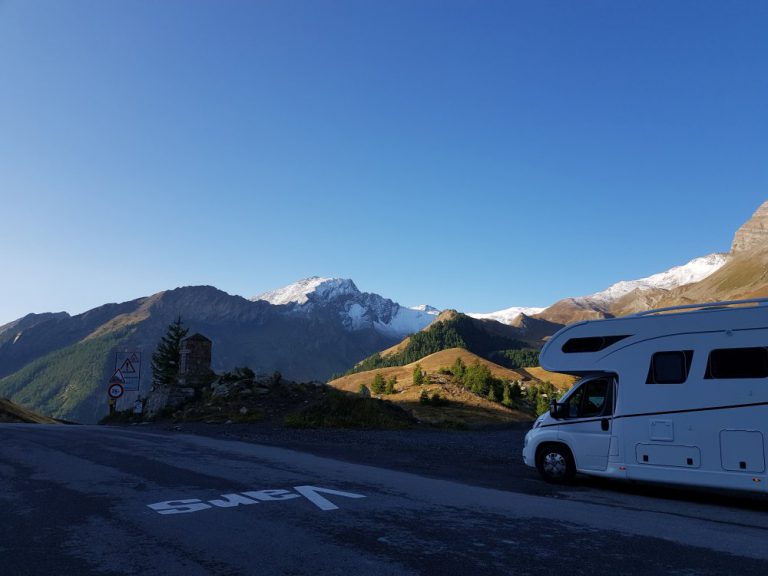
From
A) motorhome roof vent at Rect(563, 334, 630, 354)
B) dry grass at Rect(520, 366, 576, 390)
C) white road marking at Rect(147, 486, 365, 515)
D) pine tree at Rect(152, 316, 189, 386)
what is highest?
dry grass at Rect(520, 366, 576, 390)

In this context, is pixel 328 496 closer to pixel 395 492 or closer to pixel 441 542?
pixel 395 492

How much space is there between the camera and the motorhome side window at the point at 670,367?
1048 cm

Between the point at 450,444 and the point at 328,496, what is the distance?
11.0 meters

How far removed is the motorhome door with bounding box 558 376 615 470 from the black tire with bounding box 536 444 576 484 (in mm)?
228

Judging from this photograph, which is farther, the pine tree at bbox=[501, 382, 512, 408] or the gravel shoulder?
the pine tree at bbox=[501, 382, 512, 408]

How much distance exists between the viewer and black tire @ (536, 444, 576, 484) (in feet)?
38.1

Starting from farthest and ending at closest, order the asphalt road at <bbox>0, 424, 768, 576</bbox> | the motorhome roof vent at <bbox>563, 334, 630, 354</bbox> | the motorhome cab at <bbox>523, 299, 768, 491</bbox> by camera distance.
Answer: the motorhome roof vent at <bbox>563, 334, 630, 354</bbox>
the motorhome cab at <bbox>523, 299, 768, 491</bbox>
the asphalt road at <bbox>0, 424, 768, 576</bbox>

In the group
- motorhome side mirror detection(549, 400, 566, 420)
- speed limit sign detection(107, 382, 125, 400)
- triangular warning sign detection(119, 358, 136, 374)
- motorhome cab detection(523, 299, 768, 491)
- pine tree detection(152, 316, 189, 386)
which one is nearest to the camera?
motorhome cab detection(523, 299, 768, 491)

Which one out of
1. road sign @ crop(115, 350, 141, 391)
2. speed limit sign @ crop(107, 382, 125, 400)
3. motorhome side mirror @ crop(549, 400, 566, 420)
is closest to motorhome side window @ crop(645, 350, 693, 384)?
motorhome side mirror @ crop(549, 400, 566, 420)

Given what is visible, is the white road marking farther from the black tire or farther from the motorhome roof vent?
the motorhome roof vent

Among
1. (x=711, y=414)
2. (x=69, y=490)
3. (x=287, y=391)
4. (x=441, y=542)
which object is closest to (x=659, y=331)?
(x=711, y=414)

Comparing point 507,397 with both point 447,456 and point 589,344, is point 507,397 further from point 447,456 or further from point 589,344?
point 589,344

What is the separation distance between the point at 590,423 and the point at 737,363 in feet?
9.72

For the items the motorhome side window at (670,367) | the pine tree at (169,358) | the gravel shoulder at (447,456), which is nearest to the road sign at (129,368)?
the gravel shoulder at (447,456)
